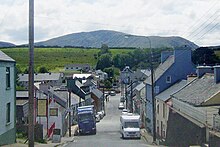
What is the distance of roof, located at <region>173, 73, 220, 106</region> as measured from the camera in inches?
1293

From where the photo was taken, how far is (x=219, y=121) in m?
27.1

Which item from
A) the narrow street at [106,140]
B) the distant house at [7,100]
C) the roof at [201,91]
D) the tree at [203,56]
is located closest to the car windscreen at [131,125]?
the narrow street at [106,140]

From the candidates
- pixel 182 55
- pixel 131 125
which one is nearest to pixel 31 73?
pixel 131 125

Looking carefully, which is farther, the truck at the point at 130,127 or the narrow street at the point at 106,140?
the truck at the point at 130,127

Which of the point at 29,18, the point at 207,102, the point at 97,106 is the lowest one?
the point at 97,106

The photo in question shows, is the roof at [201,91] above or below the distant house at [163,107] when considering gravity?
above

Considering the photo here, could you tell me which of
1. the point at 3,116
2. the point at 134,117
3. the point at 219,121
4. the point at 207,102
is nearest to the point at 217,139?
the point at 219,121

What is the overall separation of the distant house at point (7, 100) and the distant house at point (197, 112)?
12958 millimetres

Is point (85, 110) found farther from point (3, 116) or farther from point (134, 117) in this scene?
point (3, 116)

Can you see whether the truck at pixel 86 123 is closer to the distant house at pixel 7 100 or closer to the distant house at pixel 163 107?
the distant house at pixel 163 107

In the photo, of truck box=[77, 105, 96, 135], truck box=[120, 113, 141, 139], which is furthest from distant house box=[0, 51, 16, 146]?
truck box=[77, 105, 96, 135]

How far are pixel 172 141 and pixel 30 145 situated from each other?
23.8 meters

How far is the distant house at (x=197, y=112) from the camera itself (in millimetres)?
30234

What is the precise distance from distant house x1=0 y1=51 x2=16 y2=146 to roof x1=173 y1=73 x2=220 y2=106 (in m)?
13.2
